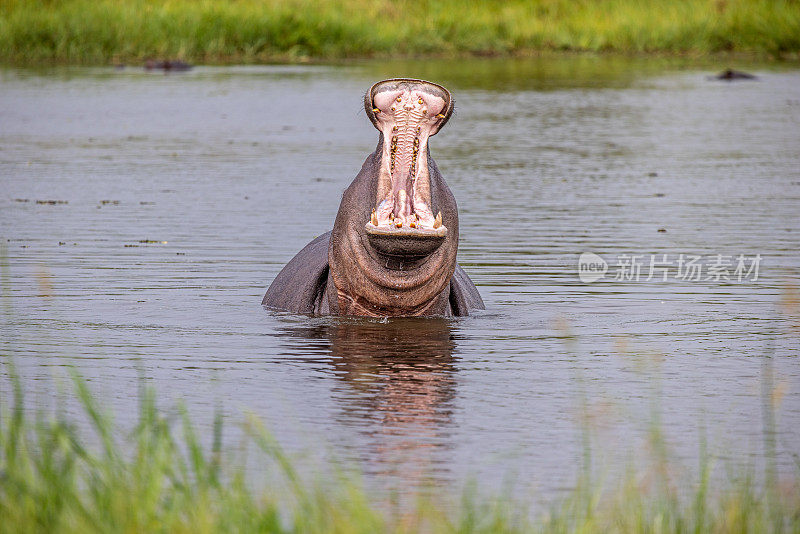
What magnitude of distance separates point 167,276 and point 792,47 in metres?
23.9

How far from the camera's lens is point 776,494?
4113 mm

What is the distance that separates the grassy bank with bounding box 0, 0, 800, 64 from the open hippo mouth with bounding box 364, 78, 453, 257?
Answer: 22.1 m

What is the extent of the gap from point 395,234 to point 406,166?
286mm

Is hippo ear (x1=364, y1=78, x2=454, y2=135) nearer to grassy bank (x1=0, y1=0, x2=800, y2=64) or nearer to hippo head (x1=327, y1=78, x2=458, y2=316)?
hippo head (x1=327, y1=78, x2=458, y2=316)

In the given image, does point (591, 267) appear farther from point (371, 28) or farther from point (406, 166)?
point (371, 28)

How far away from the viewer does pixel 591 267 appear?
863cm

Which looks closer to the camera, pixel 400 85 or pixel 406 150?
pixel 400 85

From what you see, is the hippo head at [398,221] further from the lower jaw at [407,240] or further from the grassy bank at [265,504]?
the grassy bank at [265,504]

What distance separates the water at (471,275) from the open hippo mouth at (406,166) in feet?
1.64

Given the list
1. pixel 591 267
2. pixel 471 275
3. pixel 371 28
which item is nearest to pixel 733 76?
pixel 371 28

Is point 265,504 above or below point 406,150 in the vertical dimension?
below

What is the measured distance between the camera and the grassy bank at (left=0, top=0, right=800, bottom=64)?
27750mm

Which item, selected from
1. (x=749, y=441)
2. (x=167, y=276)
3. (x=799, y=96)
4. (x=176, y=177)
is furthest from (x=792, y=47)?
(x=749, y=441)

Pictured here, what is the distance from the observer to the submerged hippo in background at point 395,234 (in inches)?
237
